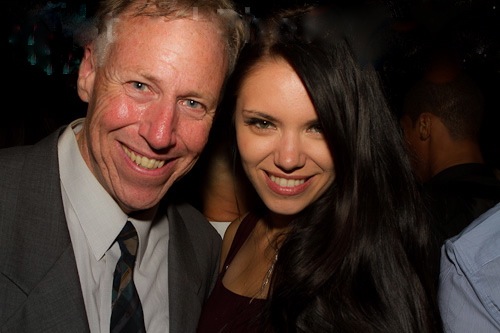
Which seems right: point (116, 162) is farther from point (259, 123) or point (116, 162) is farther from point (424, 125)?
point (424, 125)

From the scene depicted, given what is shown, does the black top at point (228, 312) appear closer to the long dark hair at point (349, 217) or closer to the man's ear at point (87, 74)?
the long dark hair at point (349, 217)

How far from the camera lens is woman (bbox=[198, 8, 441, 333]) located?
187 cm

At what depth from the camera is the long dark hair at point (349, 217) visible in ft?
6.12

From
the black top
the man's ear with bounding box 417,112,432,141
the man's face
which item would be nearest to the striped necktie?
the man's face

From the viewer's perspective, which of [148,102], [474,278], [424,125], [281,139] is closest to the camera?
[474,278]

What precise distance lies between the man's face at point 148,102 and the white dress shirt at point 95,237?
0.16ft

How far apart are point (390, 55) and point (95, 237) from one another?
2.83m

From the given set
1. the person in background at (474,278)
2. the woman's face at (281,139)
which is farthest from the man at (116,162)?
the person in background at (474,278)

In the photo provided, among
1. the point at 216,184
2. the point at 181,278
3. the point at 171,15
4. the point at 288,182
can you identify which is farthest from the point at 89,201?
the point at 216,184

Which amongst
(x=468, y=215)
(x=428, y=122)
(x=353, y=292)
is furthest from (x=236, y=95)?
(x=428, y=122)

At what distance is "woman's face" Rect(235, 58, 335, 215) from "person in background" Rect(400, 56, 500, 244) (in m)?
0.96

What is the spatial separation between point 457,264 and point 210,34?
106 centimetres

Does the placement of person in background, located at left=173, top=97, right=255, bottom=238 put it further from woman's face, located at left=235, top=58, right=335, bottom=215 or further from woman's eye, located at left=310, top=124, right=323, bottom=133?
woman's eye, located at left=310, top=124, right=323, bottom=133

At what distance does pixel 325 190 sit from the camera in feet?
6.85
